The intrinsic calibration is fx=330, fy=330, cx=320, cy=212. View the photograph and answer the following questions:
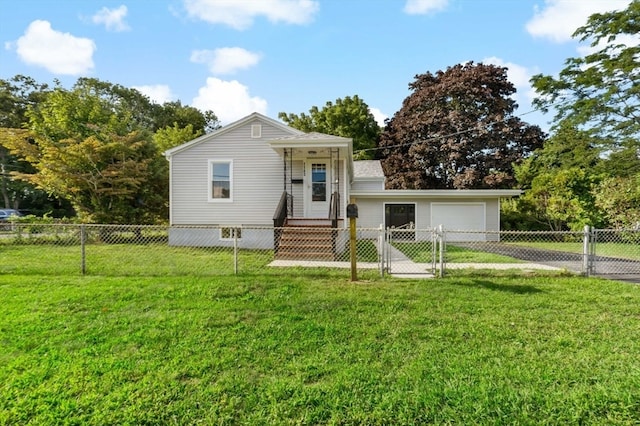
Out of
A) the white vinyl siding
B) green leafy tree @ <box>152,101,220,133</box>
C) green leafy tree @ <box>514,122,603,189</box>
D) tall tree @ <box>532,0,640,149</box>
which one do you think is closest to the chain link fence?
the white vinyl siding

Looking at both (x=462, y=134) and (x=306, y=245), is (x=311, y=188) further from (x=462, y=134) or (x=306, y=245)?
(x=462, y=134)

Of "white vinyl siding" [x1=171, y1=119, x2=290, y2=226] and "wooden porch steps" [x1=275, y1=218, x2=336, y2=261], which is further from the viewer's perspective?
"white vinyl siding" [x1=171, y1=119, x2=290, y2=226]

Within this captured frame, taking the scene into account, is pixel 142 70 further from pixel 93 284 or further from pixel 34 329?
pixel 34 329

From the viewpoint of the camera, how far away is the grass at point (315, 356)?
7.42 feet

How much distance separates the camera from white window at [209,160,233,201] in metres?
11.6

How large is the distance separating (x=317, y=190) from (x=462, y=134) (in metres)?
17.3

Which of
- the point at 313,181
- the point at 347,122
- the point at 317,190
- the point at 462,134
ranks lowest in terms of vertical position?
the point at 317,190

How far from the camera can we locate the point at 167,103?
36688mm

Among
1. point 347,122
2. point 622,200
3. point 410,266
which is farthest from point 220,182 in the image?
point 347,122

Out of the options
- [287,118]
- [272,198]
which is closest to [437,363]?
[272,198]

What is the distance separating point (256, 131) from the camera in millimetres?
11430

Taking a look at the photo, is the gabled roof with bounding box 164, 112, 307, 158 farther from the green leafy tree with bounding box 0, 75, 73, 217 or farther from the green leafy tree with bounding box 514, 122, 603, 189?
the green leafy tree with bounding box 0, 75, 73, 217

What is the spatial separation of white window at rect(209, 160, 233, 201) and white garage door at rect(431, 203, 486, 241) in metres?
9.68

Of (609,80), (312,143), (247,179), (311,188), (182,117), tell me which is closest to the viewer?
(312,143)
